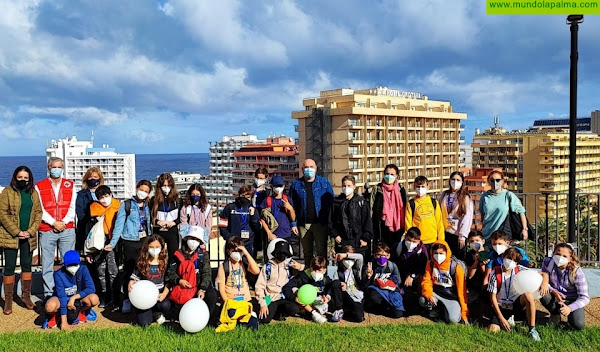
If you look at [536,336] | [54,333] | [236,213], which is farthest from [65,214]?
[536,336]

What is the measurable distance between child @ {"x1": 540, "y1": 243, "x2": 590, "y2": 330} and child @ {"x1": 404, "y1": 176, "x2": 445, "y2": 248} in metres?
1.42

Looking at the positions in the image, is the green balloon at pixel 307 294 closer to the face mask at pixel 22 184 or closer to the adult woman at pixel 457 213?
the adult woman at pixel 457 213

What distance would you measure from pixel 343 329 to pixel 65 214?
13.5 ft

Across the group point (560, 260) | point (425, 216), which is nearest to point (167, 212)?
point (425, 216)

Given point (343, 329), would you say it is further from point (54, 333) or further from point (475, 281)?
point (54, 333)

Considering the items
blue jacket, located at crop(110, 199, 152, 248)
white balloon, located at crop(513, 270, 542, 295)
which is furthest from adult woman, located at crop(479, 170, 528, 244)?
blue jacket, located at crop(110, 199, 152, 248)

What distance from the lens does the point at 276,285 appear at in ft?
21.5

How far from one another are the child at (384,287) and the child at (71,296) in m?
3.63

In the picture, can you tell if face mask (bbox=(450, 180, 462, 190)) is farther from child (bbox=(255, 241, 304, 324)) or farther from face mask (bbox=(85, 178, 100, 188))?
face mask (bbox=(85, 178, 100, 188))

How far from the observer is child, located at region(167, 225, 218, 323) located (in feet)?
21.0

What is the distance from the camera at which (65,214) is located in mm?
6824

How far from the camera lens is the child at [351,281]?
6434 millimetres

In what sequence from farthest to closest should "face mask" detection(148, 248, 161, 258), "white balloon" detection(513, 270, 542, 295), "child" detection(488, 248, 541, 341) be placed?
"face mask" detection(148, 248, 161, 258) < "child" detection(488, 248, 541, 341) < "white balloon" detection(513, 270, 542, 295)

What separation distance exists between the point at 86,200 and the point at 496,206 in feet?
19.0
